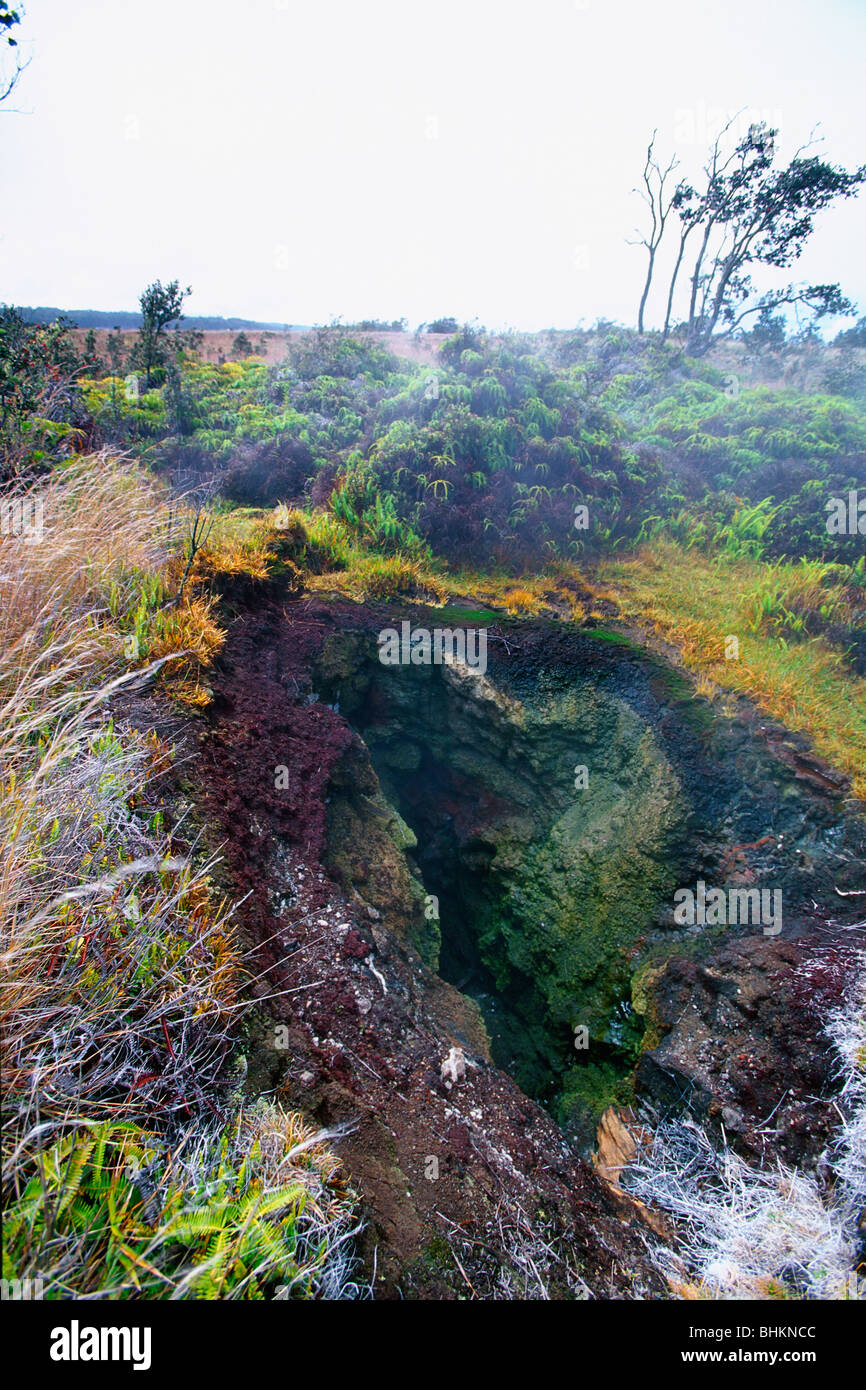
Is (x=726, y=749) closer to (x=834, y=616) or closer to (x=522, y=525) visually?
(x=834, y=616)

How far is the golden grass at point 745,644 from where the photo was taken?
4773 mm

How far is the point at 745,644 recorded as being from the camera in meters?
5.71

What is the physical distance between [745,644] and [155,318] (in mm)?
11662

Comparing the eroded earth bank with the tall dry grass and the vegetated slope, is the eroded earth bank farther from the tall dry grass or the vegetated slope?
the tall dry grass

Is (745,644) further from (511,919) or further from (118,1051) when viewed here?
(118,1051)

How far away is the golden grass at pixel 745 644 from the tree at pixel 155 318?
9477 mm

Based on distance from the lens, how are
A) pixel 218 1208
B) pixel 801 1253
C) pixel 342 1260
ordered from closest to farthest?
pixel 218 1208 → pixel 342 1260 → pixel 801 1253

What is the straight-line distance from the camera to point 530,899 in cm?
498

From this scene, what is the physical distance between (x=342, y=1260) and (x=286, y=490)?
7411 millimetres

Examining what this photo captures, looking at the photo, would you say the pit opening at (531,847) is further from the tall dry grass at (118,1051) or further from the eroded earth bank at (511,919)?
the tall dry grass at (118,1051)

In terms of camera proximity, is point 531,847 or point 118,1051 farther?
point 531,847

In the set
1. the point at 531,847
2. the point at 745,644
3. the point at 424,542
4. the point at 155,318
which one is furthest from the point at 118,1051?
the point at 155,318

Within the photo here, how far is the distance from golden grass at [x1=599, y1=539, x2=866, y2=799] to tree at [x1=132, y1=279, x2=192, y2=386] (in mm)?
9477
